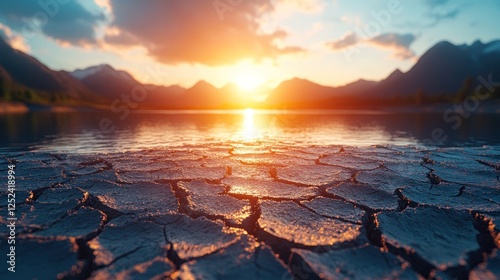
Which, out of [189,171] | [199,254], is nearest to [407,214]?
[199,254]

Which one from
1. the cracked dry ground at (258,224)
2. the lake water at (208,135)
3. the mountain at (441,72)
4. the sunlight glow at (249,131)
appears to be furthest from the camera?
the mountain at (441,72)

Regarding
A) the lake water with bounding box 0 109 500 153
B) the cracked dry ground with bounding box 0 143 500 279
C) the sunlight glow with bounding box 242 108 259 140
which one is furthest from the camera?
the sunlight glow with bounding box 242 108 259 140

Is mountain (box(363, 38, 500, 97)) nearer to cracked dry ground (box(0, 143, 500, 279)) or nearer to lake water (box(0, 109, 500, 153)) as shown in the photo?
lake water (box(0, 109, 500, 153))

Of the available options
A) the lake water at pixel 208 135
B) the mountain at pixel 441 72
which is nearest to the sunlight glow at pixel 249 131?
the lake water at pixel 208 135

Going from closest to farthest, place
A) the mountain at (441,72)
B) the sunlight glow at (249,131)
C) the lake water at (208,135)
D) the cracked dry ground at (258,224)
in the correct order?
1. the cracked dry ground at (258,224)
2. the lake water at (208,135)
3. the sunlight glow at (249,131)
4. the mountain at (441,72)

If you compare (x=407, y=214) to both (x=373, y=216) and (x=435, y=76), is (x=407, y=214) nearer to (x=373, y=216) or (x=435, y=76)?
(x=373, y=216)

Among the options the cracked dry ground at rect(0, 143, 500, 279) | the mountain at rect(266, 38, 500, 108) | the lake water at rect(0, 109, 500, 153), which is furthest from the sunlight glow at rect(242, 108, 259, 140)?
the mountain at rect(266, 38, 500, 108)

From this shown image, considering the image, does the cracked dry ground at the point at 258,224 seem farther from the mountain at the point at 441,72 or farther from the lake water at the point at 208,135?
the mountain at the point at 441,72

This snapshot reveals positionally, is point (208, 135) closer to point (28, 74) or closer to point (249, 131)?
point (249, 131)

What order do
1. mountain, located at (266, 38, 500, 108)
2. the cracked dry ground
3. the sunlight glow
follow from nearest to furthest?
the cracked dry ground < the sunlight glow < mountain, located at (266, 38, 500, 108)
